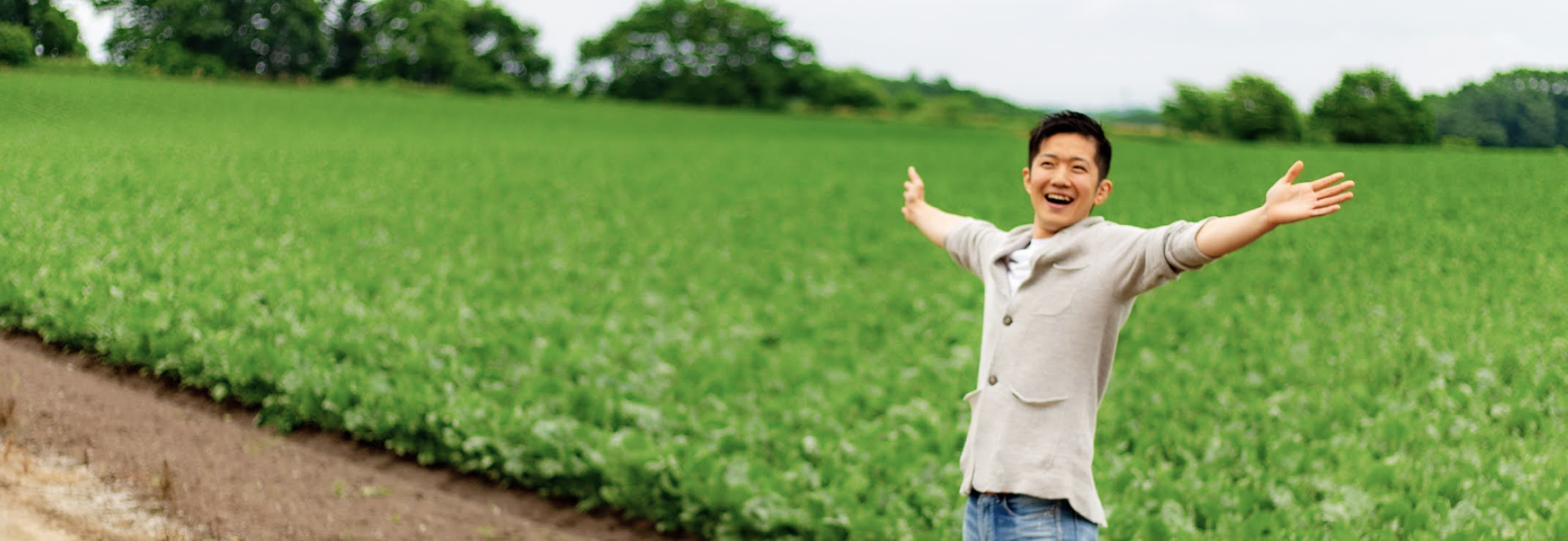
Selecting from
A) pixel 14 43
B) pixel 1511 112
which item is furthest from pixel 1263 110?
pixel 14 43

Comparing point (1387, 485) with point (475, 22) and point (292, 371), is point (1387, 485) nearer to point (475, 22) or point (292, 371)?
point (292, 371)

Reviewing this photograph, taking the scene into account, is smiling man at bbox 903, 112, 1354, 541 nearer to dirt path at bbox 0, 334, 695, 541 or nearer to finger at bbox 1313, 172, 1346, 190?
finger at bbox 1313, 172, 1346, 190

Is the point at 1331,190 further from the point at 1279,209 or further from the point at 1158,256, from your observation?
the point at 1158,256

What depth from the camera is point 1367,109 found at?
9844mm

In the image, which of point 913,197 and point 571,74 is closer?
point 913,197

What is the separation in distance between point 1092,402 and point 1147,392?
5.77m

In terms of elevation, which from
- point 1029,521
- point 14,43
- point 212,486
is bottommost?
point 212,486

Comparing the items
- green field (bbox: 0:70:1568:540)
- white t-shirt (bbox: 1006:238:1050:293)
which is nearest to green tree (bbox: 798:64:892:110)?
green field (bbox: 0:70:1568:540)

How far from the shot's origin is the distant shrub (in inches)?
365

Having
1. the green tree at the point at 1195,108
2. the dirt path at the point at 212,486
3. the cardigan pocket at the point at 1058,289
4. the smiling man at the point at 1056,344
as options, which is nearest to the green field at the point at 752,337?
the dirt path at the point at 212,486

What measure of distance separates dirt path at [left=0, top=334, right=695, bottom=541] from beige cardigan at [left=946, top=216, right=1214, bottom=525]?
3715mm

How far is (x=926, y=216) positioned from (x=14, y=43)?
30.0ft

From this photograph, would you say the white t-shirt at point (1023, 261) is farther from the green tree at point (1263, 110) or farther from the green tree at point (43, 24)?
the green tree at point (1263, 110)

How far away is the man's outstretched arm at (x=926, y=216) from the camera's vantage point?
351 cm
